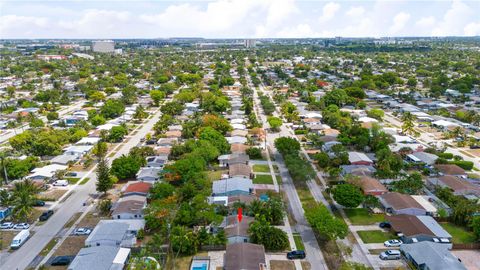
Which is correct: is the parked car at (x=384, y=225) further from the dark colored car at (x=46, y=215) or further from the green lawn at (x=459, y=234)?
the dark colored car at (x=46, y=215)

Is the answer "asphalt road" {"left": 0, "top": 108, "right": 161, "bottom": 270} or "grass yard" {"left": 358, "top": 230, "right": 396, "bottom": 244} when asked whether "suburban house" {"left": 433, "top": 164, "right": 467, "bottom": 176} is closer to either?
"grass yard" {"left": 358, "top": 230, "right": 396, "bottom": 244}

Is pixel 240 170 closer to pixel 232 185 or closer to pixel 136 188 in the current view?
pixel 232 185

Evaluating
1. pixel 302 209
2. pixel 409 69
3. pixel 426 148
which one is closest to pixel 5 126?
pixel 302 209

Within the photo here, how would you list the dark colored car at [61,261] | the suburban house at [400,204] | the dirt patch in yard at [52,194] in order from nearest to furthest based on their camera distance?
the dark colored car at [61,261]
the suburban house at [400,204]
the dirt patch in yard at [52,194]

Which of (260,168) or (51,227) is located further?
(260,168)

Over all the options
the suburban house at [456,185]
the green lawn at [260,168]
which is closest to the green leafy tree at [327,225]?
the green lawn at [260,168]

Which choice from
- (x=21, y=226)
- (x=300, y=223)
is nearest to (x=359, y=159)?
(x=300, y=223)
